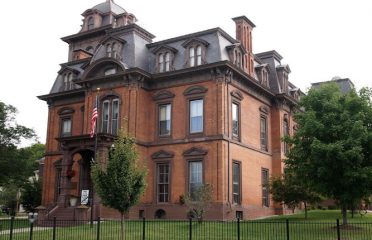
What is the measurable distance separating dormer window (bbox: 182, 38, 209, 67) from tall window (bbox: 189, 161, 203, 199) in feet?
20.9

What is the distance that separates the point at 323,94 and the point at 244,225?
7.38m

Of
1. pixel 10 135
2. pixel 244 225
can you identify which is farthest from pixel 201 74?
pixel 10 135

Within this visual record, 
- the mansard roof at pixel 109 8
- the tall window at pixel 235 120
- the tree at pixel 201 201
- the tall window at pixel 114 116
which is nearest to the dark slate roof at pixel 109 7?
the mansard roof at pixel 109 8

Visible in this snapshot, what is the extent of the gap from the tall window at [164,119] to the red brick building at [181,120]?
2.6 inches

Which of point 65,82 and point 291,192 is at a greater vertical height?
point 65,82

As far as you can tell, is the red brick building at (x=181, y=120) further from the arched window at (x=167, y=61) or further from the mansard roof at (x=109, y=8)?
the mansard roof at (x=109, y=8)

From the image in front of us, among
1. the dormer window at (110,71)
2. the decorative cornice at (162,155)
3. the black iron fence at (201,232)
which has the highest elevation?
the dormer window at (110,71)

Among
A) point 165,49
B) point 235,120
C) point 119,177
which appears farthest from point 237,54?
point 119,177

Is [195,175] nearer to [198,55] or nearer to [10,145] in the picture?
[198,55]

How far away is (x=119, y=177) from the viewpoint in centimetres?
1808

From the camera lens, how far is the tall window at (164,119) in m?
31.6

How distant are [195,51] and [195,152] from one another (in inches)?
258

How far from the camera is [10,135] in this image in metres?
39.5

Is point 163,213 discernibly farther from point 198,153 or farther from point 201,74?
point 201,74
